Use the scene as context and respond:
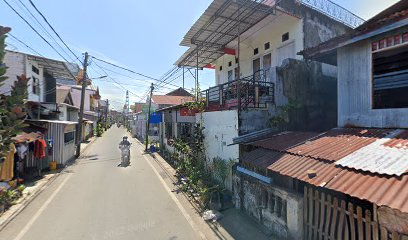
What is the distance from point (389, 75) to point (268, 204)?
483 cm

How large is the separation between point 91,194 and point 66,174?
5014 mm

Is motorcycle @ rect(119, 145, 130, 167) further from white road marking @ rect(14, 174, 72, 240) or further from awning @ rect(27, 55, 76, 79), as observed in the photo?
awning @ rect(27, 55, 76, 79)

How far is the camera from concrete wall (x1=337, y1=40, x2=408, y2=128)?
6.13 metres

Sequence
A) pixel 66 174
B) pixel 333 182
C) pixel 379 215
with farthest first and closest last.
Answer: pixel 66 174
pixel 333 182
pixel 379 215

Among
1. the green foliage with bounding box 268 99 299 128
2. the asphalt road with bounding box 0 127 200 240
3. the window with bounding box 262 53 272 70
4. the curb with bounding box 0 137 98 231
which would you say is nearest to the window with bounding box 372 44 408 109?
the green foliage with bounding box 268 99 299 128

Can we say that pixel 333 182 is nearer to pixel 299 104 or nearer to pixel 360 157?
pixel 360 157

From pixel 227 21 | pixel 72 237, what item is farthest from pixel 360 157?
pixel 227 21

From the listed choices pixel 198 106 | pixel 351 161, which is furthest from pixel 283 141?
pixel 198 106

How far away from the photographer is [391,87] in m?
6.22

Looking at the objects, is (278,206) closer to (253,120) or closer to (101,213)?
(253,120)

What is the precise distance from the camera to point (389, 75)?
6.21 metres

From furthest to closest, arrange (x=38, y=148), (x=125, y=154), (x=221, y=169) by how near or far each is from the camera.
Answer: (x=125, y=154) < (x=38, y=148) < (x=221, y=169)

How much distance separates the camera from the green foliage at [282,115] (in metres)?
9.00

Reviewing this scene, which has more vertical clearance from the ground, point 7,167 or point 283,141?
point 283,141
